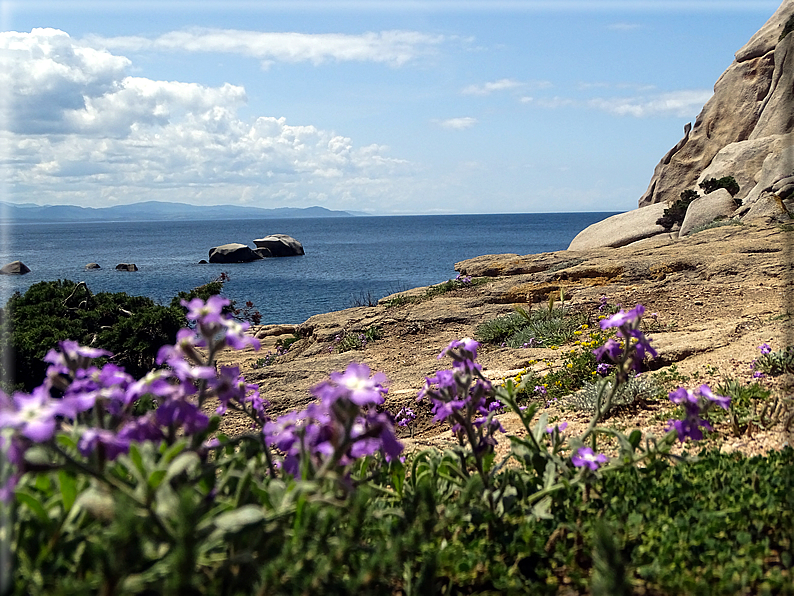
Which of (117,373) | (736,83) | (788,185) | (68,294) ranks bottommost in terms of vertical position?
(68,294)

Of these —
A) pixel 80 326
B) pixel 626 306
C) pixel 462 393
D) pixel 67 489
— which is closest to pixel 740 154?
pixel 626 306

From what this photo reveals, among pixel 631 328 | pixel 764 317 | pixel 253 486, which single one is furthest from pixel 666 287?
pixel 253 486

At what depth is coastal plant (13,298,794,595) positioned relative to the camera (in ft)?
5.14

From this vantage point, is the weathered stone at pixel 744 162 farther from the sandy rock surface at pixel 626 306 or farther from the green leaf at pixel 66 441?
the green leaf at pixel 66 441

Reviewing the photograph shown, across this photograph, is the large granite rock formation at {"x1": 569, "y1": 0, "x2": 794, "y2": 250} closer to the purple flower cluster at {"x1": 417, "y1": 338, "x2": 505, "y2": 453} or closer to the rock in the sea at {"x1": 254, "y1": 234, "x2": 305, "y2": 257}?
the purple flower cluster at {"x1": 417, "y1": 338, "x2": 505, "y2": 453}

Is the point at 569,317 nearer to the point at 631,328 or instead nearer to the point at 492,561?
the point at 631,328

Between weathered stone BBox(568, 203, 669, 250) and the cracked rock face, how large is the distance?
19.3 ft

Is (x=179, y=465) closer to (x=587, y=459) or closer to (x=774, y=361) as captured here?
(x=587, y=459)

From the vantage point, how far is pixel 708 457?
2922mm

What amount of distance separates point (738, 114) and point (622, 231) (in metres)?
20.0

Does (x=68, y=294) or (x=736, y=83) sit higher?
(x=736, y=83)

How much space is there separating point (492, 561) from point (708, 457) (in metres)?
1.38

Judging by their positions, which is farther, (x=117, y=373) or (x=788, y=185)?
(x=788, y=185)

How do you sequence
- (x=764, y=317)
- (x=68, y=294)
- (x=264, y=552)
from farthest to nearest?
(x=68, y=294)
(x=764, y=317)
(x=264, y=552)
